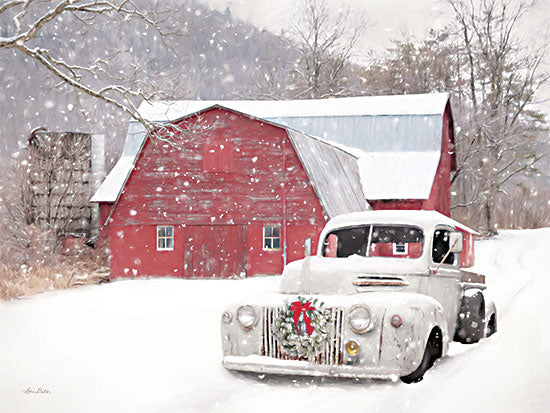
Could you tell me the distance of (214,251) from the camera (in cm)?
1952

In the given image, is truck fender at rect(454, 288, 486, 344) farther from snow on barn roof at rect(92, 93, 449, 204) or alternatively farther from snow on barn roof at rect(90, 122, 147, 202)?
snow on barn roof at rect(92, 93, 449, 204)

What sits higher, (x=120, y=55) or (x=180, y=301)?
(x=120, y=55)

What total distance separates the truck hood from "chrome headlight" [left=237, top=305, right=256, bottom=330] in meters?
0.66

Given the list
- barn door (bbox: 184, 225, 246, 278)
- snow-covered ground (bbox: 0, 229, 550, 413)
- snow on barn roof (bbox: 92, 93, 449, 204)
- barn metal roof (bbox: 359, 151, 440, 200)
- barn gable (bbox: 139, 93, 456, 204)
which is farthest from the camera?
barn gable (bbox: 139, 93, 456, 204)

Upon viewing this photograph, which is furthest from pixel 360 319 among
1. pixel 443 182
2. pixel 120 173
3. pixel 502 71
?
pixel 443 182

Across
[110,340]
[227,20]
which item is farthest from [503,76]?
[110,340]

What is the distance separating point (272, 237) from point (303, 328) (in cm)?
1399

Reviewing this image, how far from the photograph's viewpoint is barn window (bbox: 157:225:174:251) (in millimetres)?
19817

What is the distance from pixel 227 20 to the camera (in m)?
6.47

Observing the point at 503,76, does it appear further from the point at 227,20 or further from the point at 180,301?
the point at 180,301

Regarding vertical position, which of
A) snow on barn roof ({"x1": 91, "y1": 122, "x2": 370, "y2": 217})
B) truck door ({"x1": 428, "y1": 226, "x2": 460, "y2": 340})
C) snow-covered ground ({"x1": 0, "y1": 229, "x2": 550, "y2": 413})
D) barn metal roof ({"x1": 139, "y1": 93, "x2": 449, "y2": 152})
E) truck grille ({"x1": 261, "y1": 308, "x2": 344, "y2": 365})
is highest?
barn metal roof ({"x1": 139, "y1": 93, "x2": 449, "y2": 152})

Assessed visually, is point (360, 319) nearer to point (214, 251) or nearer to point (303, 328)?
point (303, 328)

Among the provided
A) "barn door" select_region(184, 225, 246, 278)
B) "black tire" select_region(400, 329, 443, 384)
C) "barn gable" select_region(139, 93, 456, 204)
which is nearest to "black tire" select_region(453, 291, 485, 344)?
"black tire" select_region(400, 329, 443, 384)

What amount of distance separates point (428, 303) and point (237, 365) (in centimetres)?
168
